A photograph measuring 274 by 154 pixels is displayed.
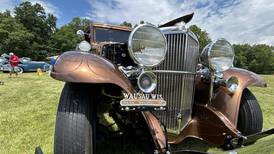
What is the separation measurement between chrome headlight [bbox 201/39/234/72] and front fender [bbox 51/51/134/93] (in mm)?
1161

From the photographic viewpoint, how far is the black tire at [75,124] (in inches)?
70.5

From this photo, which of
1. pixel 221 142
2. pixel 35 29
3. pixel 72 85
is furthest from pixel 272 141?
pixel 35 29

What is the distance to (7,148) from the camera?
3.00 m

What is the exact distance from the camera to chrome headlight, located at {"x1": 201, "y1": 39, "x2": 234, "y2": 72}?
8.77 ft

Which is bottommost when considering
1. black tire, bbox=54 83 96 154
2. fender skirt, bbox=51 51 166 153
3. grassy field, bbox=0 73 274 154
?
grassy field, bbox=0 73 274 154

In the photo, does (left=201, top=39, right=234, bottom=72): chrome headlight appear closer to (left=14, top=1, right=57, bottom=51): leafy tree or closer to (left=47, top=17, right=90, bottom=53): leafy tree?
(left=47, top=17, right=90, bottom=53): leafy tree

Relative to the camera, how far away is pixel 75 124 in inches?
71.8

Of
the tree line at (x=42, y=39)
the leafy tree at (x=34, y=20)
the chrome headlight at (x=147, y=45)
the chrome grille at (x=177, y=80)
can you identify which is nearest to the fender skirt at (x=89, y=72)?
the chrome headlight at (x=147, y=45)

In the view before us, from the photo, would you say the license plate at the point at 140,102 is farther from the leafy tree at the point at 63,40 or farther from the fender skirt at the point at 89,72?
the leafy tree at the point at 63,40

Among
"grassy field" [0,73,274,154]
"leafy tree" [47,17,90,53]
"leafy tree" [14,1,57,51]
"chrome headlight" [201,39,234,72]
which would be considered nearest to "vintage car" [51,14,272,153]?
"chrome headlight" [201,39,234,72]

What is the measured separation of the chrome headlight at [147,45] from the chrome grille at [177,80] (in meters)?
0.46

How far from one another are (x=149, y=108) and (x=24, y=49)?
4596cm

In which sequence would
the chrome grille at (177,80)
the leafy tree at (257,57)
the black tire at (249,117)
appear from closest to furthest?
the chrome grille at (177,80), the black tire at (249,117), the leafy tree at (257,57)

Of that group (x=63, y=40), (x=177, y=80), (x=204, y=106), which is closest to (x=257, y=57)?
(x=63, y=40)
